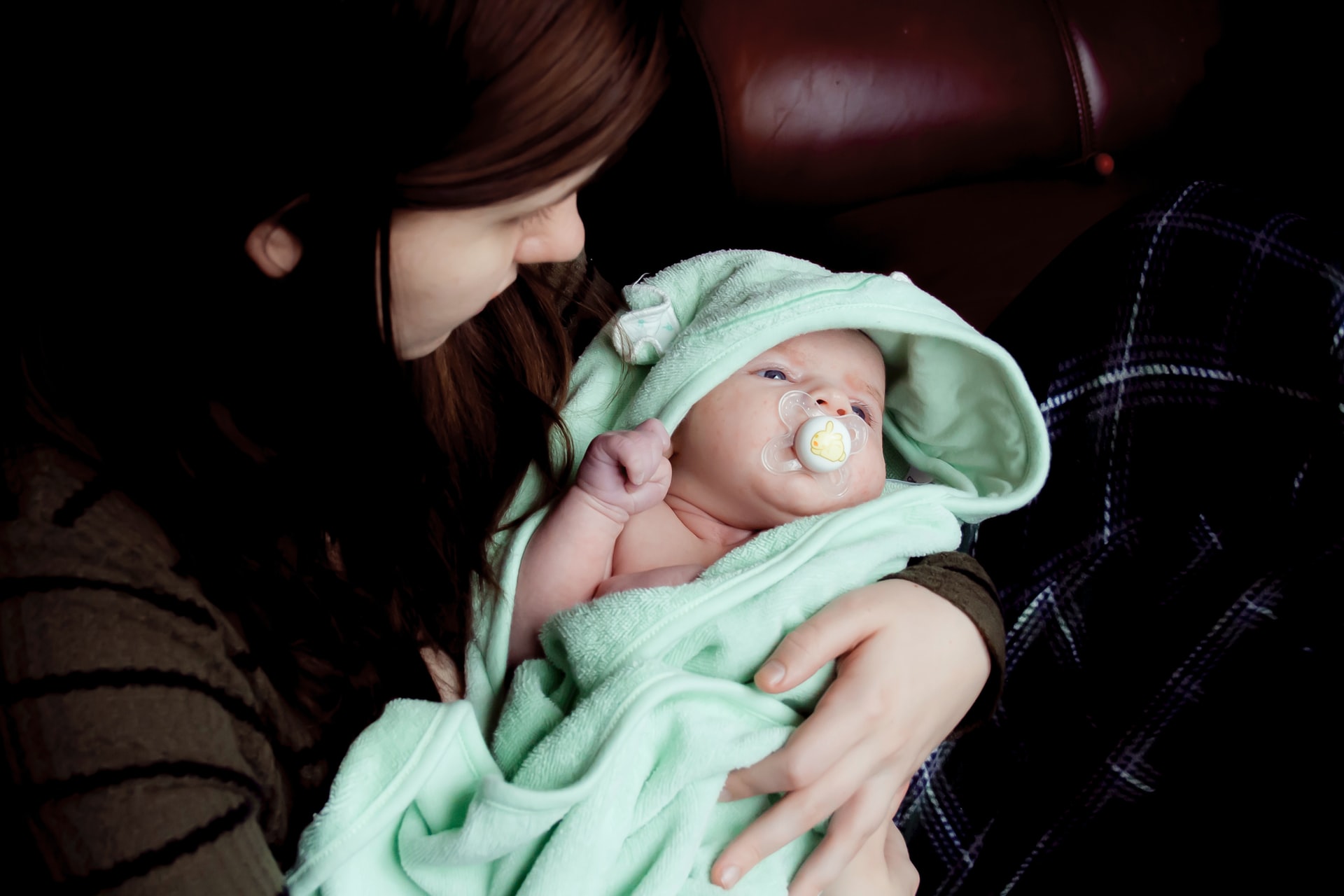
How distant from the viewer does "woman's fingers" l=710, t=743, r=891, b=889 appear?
76 centimetres

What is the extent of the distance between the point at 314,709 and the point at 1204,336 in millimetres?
867

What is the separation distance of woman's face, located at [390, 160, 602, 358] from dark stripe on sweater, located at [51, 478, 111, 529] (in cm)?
20

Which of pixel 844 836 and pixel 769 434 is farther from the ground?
pixel 769 434

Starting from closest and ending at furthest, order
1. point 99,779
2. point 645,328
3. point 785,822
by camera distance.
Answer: point 99,779 < point 785,822 < point 645,328

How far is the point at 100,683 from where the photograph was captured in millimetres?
540

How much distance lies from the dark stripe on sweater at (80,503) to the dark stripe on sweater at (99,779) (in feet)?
0.47

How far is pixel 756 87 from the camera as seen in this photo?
1503 mm

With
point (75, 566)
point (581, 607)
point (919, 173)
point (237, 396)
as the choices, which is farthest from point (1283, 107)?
point (75, 566)

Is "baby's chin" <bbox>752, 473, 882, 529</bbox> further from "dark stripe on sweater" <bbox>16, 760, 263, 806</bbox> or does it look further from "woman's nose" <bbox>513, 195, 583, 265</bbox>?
"dark stripe on sweater" <bbox>16, 760, 263, 806</bbox>

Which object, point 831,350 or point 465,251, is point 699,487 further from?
point 465,251

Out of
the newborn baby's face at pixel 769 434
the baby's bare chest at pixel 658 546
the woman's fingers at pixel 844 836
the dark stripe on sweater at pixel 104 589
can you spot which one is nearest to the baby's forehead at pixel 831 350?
the newborn baby's face at pixel 769 434

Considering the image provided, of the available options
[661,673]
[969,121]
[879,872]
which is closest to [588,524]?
[661,673]

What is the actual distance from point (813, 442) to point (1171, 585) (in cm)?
36

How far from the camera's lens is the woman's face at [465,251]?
592 mm
